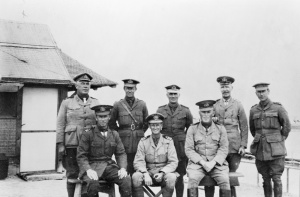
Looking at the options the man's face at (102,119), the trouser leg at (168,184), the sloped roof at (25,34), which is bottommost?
the trouser leg at (168,184)

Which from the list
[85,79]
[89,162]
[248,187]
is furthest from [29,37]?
[248,187]

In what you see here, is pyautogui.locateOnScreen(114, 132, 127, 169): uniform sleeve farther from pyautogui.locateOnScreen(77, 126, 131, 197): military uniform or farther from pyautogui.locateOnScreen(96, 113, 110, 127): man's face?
pyautogui.locateOnScreen(96, 113, 110, 127): man's face

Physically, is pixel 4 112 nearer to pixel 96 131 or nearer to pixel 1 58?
pixel 1 58

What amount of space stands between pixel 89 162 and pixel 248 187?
4477mm

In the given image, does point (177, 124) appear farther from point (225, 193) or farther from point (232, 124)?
point (225, 193)

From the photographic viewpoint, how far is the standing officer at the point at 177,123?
19.3 ft

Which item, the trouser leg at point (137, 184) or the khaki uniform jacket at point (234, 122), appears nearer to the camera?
the trouser leg at point (137, 184)

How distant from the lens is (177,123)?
5.91 m

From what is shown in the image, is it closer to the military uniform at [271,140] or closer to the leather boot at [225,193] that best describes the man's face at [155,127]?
the leather boot at [225,193]

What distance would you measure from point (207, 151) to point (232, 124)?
0.68 meters

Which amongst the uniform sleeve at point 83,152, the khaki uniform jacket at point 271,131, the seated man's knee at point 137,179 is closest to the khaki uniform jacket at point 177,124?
the seated man's knee at point 137,179

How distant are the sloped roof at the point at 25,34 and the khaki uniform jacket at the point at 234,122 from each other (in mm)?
5711

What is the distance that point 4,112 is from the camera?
28.6 feet

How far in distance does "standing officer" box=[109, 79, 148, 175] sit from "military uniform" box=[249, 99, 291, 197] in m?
1.86
